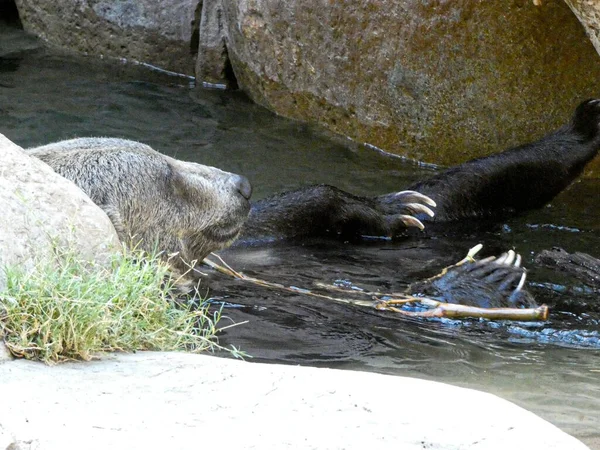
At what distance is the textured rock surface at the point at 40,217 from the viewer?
3.36 meters

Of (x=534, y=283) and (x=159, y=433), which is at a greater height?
(x=159, y=433)

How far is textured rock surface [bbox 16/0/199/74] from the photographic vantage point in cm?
1024

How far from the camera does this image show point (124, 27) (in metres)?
10.7

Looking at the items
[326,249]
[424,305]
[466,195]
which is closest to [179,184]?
[424,305]

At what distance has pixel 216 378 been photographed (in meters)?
2.85

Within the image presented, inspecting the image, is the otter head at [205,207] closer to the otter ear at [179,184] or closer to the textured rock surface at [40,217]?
the otter ear at [179,184]

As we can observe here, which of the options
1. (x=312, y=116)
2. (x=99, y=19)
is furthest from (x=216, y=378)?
(x=99, y=19)

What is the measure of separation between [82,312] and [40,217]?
624 mm

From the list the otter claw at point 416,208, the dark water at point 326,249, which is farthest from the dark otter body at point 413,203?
the dark water at point 326,249

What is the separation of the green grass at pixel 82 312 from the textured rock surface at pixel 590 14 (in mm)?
3031

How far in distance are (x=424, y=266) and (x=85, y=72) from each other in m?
5.72

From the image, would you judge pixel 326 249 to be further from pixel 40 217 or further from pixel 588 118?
pixel 40 217

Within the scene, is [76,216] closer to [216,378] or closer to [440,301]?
[216,378]

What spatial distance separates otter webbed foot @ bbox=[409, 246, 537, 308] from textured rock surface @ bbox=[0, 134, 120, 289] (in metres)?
2.12
